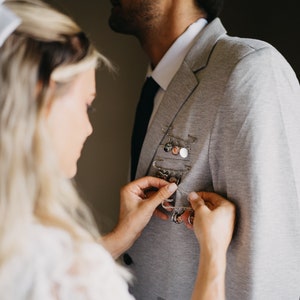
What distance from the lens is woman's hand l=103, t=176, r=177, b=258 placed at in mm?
994

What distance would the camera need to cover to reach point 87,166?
1.68 meters

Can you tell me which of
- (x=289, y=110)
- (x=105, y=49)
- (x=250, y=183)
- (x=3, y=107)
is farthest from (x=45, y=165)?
(x=105, y=49)

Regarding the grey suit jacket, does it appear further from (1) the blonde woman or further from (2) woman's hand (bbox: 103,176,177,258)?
(1) the blonde woman

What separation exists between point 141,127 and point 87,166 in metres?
0.61

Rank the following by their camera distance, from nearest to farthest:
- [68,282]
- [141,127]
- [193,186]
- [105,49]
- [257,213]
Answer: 1. [68,282]
2. [257,213]
3. [193,186]
4. [141,127]
5. [105,49]

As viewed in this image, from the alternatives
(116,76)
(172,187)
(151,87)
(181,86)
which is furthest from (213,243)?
(116,76)

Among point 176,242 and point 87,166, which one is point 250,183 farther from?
point 87,166

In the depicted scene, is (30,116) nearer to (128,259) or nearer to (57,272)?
(57,272)

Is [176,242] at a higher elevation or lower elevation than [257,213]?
lower

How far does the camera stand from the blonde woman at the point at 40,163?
554 mm

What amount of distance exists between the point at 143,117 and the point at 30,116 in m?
0.57

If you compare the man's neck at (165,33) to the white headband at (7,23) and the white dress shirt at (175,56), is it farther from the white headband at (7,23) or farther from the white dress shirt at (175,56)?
the white headband at (7,23)

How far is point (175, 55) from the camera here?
1087mm

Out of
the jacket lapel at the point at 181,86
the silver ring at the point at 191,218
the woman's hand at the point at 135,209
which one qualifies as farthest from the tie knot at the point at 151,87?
the silver ring at the point at 191,218
